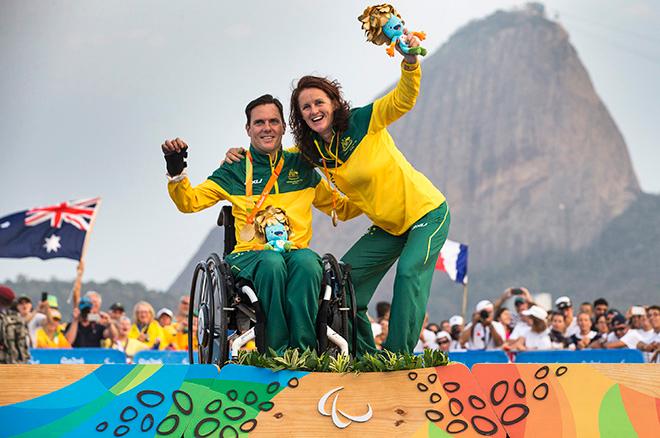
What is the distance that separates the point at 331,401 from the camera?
13.3ft

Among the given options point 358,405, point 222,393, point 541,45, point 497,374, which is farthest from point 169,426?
point 541,45

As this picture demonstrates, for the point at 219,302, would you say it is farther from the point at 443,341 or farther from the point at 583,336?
the point at 443,341

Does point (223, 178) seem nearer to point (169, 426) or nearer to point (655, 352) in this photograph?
point (169, 426)

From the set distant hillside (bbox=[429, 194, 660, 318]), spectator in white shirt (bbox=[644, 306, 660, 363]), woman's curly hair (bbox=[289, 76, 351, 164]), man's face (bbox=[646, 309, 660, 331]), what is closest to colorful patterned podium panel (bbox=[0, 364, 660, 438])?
woman's curly hair (bbox=[289, 76, 351, 164])

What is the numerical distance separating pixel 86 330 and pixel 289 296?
8407 millimetres

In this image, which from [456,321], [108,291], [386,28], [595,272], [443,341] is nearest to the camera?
[386,28]

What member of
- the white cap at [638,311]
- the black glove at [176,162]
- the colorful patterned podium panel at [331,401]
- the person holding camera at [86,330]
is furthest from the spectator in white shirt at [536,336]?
the colorful patterned podium panel at [331,401]

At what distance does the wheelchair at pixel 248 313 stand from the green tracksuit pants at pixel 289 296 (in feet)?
0.18

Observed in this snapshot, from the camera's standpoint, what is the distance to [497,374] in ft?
13.5

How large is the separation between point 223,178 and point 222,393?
2.03 m

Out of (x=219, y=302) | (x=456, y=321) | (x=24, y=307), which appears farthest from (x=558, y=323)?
(x=219, y=302)

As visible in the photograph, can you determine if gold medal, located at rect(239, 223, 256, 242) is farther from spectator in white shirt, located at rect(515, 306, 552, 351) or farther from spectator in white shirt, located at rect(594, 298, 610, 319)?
spectator in white shirt, located at rect(594, 298, 610, 319)

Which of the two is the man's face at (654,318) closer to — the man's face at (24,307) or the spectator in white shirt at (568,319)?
the spectator in white shirt at (568,319)

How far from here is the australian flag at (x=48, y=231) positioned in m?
15.6
